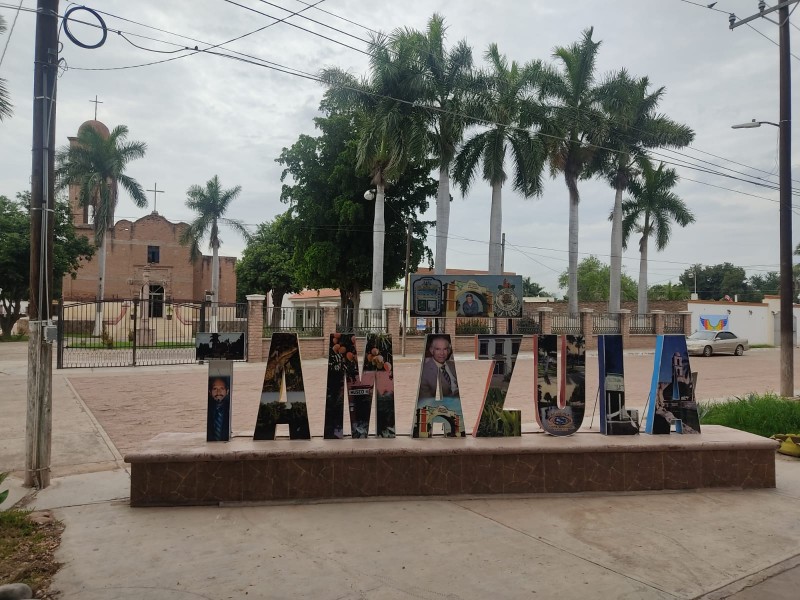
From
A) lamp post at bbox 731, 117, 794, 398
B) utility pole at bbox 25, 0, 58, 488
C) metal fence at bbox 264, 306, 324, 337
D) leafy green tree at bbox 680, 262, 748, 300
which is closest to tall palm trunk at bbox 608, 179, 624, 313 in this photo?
metal fence at bbox 264, 306, 324, 337

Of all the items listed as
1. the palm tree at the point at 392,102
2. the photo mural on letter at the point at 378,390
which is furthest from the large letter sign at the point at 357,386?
the palm tree at the point at 392,102

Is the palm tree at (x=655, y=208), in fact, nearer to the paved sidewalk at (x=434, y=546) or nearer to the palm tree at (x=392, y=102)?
the palm tree at (x=392, y=102)

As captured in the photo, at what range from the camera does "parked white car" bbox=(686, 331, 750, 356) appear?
102 feet

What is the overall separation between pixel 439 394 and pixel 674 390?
269cm

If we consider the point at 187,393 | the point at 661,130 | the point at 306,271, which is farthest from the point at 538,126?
the point at 187,393

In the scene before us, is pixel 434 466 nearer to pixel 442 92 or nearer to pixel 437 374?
pixel 437 374

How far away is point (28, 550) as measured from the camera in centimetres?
450

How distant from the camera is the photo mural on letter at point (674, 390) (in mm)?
6871

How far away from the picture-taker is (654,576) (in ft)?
14.0

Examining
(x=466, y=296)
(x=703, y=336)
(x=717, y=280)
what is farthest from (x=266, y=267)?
(x=717, y=280)

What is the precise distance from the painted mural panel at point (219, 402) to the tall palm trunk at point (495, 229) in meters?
23.4

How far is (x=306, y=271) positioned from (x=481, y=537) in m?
34.2

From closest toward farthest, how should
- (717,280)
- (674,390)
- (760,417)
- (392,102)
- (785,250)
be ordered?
(674,390)
(760,417)
(785,250)
(392,102)
(717,280)

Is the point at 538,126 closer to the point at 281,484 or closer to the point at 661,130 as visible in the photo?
the point at 661,130
